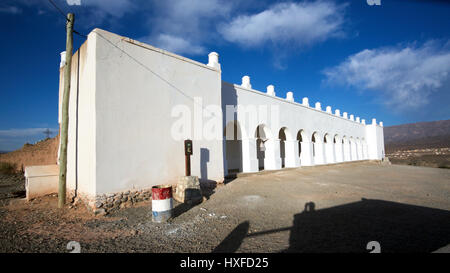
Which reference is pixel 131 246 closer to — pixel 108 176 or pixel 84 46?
pixel 108 176

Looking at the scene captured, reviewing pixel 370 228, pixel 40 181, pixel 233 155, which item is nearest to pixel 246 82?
pixel 233 155

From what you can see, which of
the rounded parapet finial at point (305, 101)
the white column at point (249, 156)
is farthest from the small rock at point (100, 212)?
the rounded parapet finial at point (305, 101)

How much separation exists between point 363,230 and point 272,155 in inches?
357

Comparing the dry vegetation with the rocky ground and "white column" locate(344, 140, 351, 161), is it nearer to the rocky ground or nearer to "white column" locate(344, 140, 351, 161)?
"white column" locate(344, 140, 351, 161)

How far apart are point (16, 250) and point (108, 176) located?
2.48 m

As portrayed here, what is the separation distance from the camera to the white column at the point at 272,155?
13.0m

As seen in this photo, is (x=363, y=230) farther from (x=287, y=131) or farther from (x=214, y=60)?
(x=287, y=131)

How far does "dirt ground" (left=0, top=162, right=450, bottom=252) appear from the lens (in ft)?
11.7

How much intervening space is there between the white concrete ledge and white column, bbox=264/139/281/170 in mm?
10139

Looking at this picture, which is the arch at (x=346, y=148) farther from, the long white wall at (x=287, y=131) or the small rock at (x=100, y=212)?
the small rock at (x=100, y=212)

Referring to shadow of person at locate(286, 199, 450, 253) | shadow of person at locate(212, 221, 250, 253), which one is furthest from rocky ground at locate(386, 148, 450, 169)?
shadow of person at locate(212, 221, 250, 253)

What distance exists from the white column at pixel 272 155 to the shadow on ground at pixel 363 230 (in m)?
7.36
